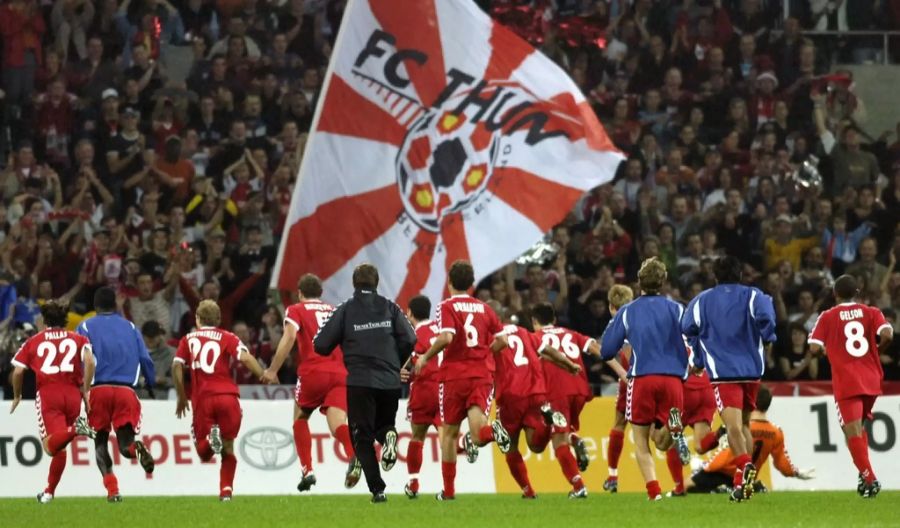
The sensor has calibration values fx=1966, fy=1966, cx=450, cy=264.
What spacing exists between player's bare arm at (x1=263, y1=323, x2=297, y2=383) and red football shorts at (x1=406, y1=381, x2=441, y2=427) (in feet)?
4.12

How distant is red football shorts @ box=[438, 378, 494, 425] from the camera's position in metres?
17.2

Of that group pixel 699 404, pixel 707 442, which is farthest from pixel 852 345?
pixel 699 404

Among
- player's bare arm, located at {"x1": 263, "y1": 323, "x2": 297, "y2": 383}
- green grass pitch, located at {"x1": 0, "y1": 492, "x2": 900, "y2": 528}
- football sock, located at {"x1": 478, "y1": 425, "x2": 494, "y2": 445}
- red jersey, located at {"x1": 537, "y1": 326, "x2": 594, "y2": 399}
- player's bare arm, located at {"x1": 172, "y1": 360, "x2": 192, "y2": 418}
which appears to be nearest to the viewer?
green grass pitch, located at {"x1": 0, "y1": 492, "x2": 900, "y2": 528}

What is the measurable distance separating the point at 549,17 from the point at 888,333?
12.3 meters

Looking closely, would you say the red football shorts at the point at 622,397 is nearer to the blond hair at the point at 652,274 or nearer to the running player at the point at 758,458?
the running player at the point at 758,458

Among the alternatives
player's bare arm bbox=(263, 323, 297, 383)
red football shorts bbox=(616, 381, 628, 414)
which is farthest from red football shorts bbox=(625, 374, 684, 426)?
player's bare arm bbox=(263, 323, 297, 383)

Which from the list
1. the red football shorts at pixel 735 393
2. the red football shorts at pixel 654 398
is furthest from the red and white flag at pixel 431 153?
the red football shorts at pixel 735 393

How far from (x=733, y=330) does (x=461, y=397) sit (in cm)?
254

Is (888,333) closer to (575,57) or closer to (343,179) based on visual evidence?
(343,179)

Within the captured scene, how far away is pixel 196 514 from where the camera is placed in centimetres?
1611

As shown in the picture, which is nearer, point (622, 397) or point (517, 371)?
point (517, 371)

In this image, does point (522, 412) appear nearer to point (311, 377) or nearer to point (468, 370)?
point (468, 370)

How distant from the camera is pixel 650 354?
16312 millimetres

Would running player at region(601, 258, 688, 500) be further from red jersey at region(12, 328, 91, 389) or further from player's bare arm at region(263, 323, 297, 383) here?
red jersey at region(12, 328, 91, 389)
